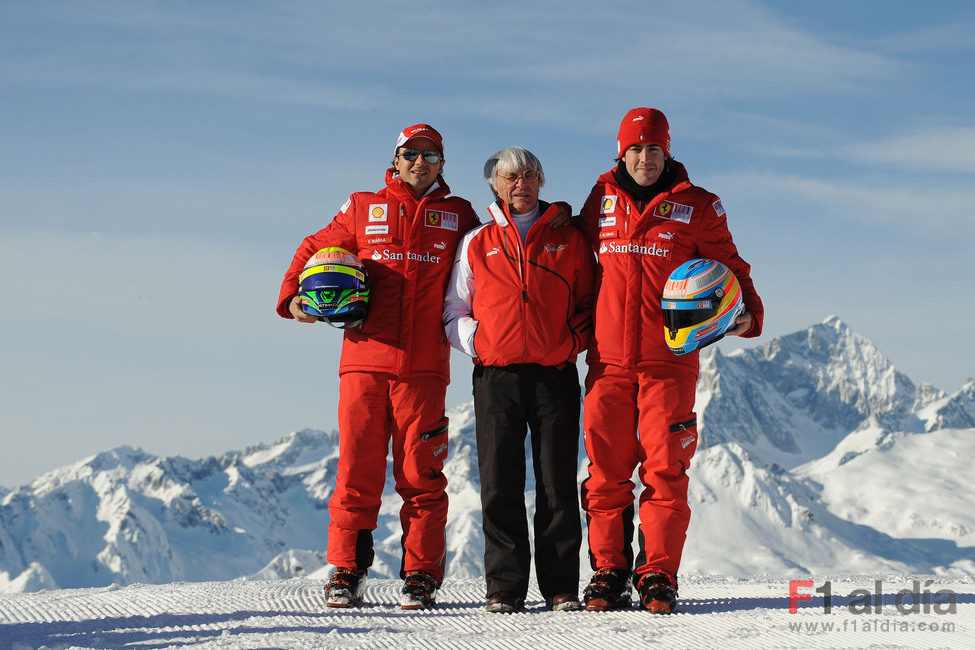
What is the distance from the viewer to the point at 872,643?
19.7 ft

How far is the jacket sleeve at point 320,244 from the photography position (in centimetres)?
812

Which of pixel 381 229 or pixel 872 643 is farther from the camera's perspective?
pixel 381 229

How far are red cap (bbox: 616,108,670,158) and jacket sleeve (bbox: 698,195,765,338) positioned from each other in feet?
1.85

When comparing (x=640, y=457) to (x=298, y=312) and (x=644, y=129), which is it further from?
(x=298, y=312)

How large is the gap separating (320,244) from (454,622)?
303 centimetres

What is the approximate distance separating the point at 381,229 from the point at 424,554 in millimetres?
2399

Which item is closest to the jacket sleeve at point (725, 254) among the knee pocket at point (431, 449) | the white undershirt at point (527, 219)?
the white undershirt at point (527, 219)

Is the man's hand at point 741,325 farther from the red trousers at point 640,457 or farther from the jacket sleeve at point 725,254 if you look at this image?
the red trousers at point 640,457

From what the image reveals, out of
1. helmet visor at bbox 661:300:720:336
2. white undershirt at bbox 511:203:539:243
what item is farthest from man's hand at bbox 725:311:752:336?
white undershirt at bbox 511:203:539:243

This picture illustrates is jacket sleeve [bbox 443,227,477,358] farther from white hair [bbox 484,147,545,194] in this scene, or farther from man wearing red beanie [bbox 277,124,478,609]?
white hair [bbox 484,147,545,194]

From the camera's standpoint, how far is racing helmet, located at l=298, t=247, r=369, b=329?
7.65 m

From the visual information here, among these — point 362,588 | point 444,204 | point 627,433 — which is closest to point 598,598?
point 627,433

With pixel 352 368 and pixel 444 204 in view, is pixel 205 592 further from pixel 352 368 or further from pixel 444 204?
pixel 444 204

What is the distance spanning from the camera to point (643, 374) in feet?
24.4
